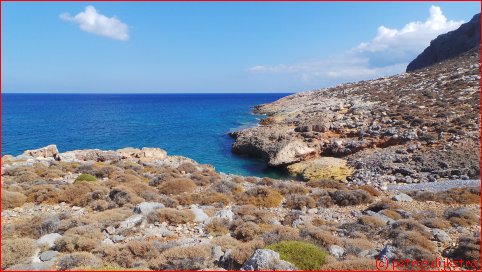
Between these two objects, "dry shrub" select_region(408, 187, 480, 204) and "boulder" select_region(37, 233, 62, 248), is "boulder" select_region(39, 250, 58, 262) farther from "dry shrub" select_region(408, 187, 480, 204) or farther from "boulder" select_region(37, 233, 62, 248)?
"dry shrub" select_region(408, 187, 480, 204)

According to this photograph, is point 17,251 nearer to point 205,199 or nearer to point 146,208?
point 146,208

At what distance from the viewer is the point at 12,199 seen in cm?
1524

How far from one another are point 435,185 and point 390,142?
11821mm

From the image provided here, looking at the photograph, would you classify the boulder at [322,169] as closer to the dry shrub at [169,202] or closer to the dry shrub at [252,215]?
the dry shrub at [252,215]

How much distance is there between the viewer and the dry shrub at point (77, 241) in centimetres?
979

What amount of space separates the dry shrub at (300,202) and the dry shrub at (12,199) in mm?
13332

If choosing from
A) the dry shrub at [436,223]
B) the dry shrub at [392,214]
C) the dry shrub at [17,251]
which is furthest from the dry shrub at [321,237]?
the dry shrub at [17,251]

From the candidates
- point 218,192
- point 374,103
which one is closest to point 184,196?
point 218,192

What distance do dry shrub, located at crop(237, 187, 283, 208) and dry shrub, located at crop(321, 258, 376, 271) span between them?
27.3 feet

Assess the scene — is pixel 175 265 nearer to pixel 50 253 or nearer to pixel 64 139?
pixel 50 253

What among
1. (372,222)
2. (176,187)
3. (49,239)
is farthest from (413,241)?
(176,187)

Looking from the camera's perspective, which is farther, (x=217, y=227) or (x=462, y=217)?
(x=462, y=217)

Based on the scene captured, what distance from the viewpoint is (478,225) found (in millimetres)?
13133

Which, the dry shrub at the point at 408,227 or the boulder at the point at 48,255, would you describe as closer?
the boulder at the point at 48,255
